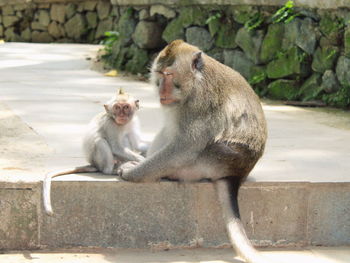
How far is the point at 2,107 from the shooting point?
7.55m

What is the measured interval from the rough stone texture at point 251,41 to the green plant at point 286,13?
1.12ft

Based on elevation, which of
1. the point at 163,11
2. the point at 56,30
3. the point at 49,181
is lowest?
the point at 56,30

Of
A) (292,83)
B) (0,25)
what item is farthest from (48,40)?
(292,83)

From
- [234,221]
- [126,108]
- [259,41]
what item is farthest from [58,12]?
[234,221]

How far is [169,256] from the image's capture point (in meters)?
4.70

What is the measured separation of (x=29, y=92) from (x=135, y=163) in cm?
426

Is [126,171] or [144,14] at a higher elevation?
[144,14]

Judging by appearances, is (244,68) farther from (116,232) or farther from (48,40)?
(48,40)

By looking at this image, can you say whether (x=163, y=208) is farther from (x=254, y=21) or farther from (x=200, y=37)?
(x=200, y=37)

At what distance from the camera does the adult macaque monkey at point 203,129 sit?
4.53 m

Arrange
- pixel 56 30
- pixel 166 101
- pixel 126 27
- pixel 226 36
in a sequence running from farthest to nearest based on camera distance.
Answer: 1. pixel 56 30
2. pixel 126 27
3. pixel 226 36
4. pixel 166 101

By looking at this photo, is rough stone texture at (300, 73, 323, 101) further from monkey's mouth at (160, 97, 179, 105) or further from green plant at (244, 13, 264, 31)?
monkey's mouth at (160, 97, 179, 105)

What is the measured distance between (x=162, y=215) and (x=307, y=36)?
4.23m

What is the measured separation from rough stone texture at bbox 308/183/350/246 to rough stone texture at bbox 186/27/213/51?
16.7 ft
